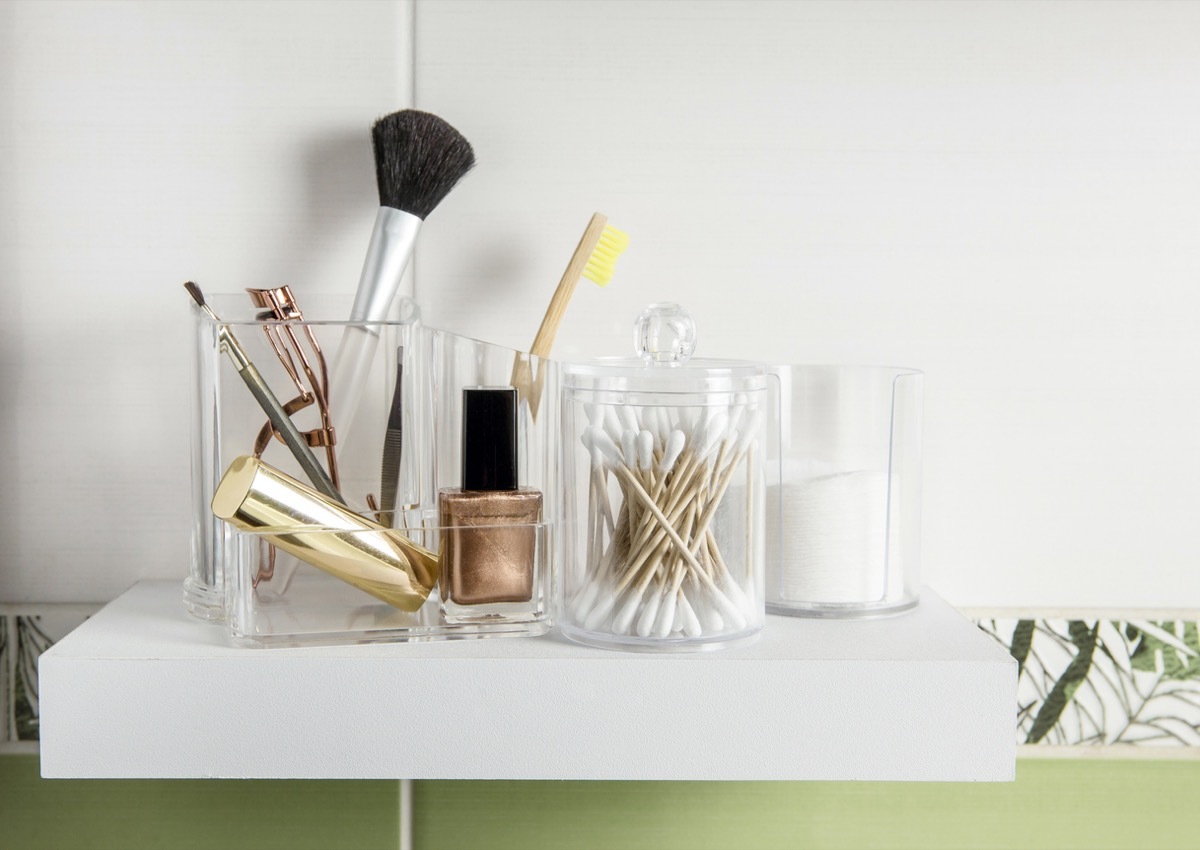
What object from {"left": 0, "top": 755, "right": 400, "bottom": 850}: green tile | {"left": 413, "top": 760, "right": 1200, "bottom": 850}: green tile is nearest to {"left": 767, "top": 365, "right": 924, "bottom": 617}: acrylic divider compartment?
{"left": 413, "top": 760, "right": 1200, "bottom": 850}: green tile

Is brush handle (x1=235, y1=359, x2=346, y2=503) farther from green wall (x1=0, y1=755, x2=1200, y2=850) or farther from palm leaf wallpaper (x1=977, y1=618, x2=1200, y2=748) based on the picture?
palm leaf wallpaper (x1=977, y1=618, x2=1200, y2=748)

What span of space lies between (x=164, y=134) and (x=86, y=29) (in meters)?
0.06

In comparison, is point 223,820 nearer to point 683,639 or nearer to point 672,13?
point 683,639

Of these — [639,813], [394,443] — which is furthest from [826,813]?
[394,443]

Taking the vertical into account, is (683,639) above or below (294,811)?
above

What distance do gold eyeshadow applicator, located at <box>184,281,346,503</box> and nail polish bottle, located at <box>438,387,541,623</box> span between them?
0.05 metres

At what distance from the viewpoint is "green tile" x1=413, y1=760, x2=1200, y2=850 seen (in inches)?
21.4

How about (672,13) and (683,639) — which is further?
(672,13)

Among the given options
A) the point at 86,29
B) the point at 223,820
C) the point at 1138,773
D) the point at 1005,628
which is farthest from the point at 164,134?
the point at 1138,773

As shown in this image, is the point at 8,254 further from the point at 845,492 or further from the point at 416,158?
the point at 845,492

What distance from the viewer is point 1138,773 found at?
55cm

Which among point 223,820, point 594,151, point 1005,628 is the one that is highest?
point 594,151

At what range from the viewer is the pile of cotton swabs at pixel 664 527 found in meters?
0.40

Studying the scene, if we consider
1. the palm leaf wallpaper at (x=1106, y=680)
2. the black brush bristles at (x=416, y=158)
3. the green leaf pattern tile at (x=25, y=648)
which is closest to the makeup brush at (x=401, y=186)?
the black brush bristles at (x=416, y=158)
